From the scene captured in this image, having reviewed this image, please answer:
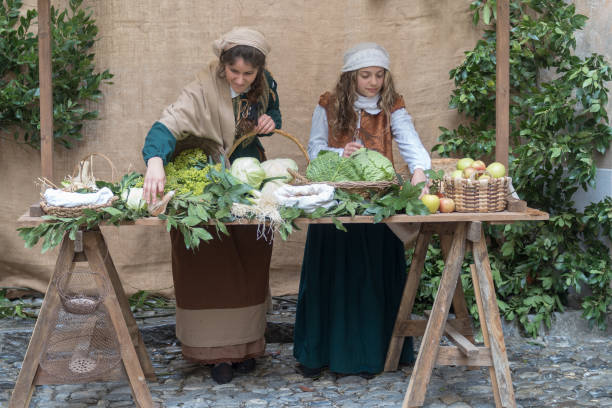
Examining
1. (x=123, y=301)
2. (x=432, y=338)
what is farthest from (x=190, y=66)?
(x=432, y=338)

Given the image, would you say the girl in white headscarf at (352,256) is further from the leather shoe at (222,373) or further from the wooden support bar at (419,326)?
the leather shoe at (222,373)

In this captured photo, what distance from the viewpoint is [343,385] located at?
13.8ft

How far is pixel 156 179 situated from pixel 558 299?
309 cm

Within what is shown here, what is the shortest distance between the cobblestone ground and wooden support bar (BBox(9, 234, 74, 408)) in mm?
392

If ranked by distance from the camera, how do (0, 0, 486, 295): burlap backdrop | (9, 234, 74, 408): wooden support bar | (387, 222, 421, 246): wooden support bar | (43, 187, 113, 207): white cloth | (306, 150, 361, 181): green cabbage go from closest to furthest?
(43, 187, 113, 207): white cloth
(9, 234, 74, 408): wooden support bar
(306, 150, 361, 181): green cabbage
(387, 222, 421, 246): wooden support bar
(0, 0, 486, 295): burlap backdrop

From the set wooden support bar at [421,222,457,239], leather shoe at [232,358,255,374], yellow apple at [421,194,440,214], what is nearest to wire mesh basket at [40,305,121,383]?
leather shoe at [232,358,255,374]

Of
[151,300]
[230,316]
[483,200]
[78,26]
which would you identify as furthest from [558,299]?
[78,26]

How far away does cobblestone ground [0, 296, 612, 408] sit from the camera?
13.0 ft

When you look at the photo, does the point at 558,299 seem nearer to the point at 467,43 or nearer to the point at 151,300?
the point at 467,43

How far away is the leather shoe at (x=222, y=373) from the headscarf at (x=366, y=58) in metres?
1.83

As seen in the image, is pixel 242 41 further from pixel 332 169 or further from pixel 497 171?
pixel 497 171

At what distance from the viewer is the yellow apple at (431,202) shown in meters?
3.55

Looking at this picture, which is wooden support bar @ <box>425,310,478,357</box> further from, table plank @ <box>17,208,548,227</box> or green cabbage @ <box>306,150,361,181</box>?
green cabbage @ <box>306,150,361,181</box>

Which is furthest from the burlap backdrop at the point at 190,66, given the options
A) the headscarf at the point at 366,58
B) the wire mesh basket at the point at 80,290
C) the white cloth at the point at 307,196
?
the white cloth at the point at 307,196
